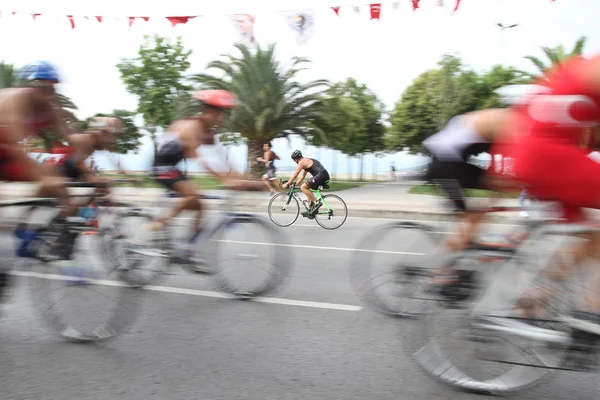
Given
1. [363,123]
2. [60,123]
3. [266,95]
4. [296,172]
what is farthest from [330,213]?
[363,123]

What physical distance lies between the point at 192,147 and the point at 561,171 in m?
3.40

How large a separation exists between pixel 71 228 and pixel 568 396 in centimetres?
325

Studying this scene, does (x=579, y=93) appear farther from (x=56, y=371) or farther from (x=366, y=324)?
(x=56, y=371)

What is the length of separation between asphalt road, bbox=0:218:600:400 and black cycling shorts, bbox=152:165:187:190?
3.44 ft

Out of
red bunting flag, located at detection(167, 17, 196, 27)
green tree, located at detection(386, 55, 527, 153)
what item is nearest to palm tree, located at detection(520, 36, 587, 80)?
green tree, located at detection(386, 55, 527, 153)

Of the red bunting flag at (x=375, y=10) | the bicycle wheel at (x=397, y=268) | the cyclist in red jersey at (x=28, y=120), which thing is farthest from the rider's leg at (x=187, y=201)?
the red bunting flag at (x=375, y=10)

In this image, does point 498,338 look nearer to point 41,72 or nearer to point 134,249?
point 134,249

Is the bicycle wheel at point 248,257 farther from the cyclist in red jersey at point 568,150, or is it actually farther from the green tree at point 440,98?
the green tree at point 440,98

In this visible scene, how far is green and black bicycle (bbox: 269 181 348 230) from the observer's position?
→ 36.2 feet

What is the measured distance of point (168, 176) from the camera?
535cm

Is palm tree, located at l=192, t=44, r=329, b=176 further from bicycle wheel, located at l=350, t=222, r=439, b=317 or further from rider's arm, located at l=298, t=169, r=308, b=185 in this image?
bicycle wheel, located at l=350, t=222, r=439, b=317

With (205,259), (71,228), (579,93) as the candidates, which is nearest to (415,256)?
(579,93)

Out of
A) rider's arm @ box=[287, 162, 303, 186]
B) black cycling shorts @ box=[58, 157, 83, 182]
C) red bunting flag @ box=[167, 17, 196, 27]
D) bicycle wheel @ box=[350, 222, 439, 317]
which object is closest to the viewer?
bicycle wheel @ box=[350, 222, 439, 317]

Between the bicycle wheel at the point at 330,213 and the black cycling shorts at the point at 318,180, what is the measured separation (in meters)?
0.28
